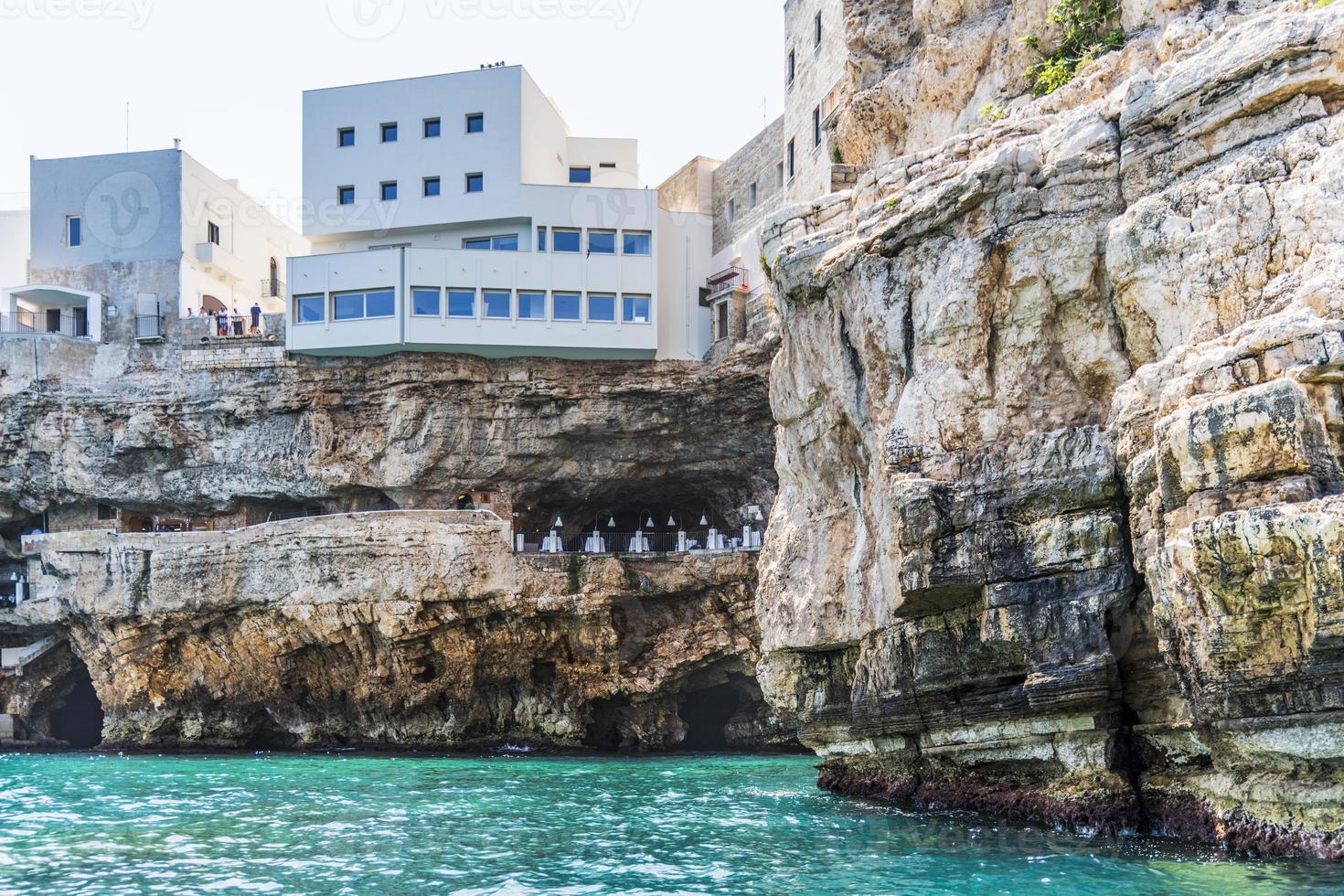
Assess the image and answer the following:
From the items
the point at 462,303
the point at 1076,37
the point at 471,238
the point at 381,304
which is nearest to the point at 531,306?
the point at 462,303

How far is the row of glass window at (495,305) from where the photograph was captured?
4041 centimetres

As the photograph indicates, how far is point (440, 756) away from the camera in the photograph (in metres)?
37.1

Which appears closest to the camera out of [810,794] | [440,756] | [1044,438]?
[1044,438]

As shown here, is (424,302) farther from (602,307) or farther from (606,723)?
(606,723)

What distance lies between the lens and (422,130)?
1724 inches

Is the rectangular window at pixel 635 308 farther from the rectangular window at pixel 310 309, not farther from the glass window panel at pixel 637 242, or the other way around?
the rectangular window at pixel 310 309

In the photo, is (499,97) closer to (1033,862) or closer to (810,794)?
(810,794)

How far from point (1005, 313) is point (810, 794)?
10.2 meters

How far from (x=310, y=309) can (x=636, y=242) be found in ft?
33.0

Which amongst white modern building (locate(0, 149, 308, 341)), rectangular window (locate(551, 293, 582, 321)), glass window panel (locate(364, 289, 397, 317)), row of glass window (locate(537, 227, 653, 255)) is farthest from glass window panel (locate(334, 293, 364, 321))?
white modern building (locate(0, 149, 308, 341))

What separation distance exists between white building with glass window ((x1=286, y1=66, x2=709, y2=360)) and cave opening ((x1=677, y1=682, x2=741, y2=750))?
10.7 meters

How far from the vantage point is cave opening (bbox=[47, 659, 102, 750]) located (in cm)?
4559

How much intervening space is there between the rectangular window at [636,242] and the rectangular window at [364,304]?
7157mm

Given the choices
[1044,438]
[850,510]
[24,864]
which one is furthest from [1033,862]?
[24,864]
